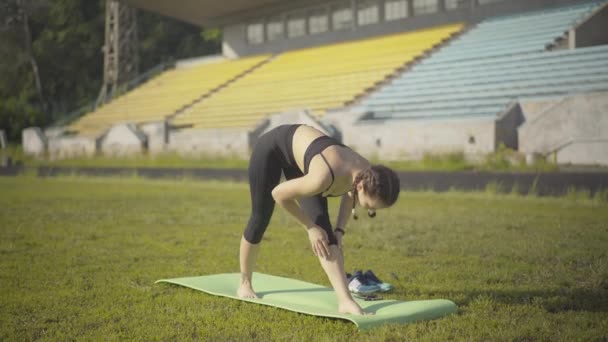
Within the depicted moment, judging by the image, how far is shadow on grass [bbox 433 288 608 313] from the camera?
3.60m

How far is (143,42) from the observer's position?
39.2 meters

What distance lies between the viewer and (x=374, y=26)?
81.9 feet

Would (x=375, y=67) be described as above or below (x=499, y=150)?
above

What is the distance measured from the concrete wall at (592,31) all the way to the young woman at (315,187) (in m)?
14.5

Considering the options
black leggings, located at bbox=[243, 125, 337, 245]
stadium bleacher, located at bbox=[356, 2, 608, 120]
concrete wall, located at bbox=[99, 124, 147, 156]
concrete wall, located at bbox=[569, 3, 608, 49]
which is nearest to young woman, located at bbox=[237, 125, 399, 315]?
black leggings, located at bbox=[243, 125, 337, 245]

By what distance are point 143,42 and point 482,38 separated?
26126 mm

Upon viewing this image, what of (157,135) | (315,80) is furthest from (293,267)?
(157,135)

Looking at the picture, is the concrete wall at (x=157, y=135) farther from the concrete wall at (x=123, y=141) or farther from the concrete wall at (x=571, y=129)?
the concrete wall at (x=571, y=129)

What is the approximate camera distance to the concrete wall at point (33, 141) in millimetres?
26438

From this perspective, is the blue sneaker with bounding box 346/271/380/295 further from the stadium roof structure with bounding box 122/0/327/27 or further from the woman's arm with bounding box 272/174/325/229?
the stadium roof structure with bounding box 122/0/327/27

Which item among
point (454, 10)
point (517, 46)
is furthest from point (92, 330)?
point (454, 10)

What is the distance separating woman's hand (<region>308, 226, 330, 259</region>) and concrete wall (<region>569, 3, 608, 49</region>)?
1485 cm

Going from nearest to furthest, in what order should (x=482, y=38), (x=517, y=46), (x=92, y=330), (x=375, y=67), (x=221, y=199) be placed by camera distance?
(x=92, y=330), (x=221, y=199), (x=517, y=46), (x=482, y=38), (x=375, y=67)

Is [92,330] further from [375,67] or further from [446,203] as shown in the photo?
[375,67]
